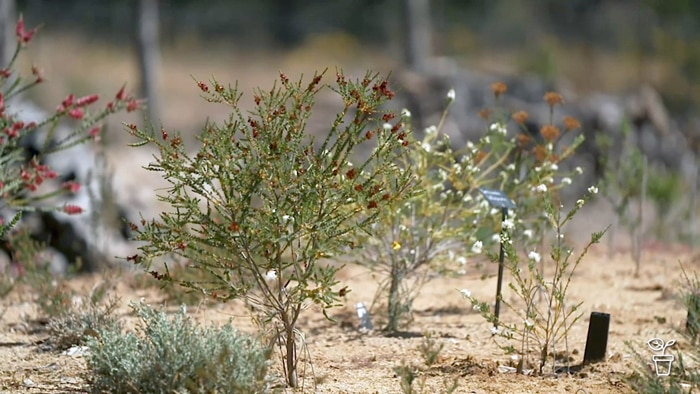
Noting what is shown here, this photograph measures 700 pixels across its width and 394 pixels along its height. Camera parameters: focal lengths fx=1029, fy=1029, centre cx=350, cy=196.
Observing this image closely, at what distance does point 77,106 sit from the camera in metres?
6.51

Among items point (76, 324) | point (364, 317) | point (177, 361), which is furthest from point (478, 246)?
point (76, 324)

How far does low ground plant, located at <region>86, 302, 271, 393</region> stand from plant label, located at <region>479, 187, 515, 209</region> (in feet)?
5.78

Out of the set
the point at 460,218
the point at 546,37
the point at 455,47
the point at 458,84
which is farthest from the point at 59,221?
the point at 546,37

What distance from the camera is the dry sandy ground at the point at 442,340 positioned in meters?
5.01

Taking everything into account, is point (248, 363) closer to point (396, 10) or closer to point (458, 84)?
point (458, 84)

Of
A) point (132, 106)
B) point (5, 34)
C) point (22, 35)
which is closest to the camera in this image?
point (132, 106)

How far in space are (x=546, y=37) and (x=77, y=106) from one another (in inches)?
931

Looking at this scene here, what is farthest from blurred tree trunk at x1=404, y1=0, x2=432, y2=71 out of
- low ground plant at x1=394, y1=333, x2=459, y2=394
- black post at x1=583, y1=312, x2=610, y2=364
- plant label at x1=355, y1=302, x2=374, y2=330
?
low ground plant at x1=394, y1=333, x2=459, y2=394

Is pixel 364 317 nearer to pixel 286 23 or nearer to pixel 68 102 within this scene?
pixel 68 102

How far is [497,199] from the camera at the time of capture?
578 centimetres

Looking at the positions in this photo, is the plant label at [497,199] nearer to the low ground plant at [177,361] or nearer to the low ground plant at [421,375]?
the low ground plant at [421,375]

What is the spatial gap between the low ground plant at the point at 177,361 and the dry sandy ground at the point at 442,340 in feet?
0.87

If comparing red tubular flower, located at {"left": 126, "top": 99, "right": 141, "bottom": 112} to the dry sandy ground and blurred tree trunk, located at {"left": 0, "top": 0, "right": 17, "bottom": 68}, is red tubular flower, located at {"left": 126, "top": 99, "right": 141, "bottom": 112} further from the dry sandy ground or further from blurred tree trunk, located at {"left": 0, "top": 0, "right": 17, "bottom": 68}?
Answer: blurred tree trunk, located at {"left": 0, "top": 0, "right": 17, "bottom": 68}

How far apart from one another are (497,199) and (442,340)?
87 centimetres
